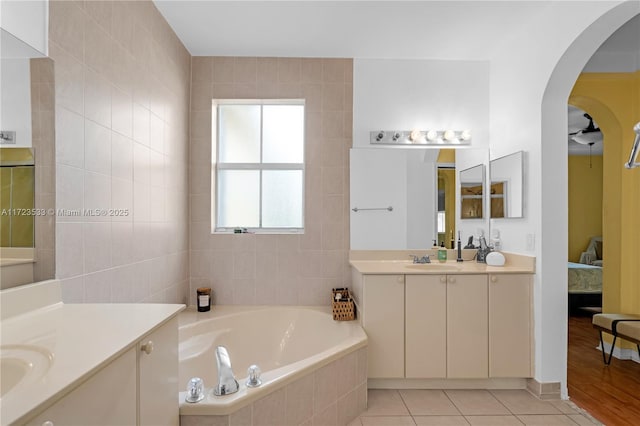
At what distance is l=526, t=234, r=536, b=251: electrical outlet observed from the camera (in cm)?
253

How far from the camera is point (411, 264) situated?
302 centimetres

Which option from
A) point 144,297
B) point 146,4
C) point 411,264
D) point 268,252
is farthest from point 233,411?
point 146,4

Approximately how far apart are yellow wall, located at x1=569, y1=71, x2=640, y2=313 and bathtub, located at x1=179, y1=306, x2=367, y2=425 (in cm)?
246

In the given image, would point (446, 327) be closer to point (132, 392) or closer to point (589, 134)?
point (132, 392)

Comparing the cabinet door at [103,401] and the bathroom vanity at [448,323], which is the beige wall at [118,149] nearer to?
the cabinet door at [103,401]

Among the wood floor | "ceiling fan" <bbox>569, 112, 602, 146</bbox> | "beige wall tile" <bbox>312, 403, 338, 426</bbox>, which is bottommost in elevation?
the wood floor

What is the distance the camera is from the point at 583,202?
6.90 metres

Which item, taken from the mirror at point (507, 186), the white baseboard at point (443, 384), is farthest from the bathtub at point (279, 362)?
the mirror at point (507, 186)

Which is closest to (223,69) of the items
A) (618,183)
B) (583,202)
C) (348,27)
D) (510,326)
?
(348,27)

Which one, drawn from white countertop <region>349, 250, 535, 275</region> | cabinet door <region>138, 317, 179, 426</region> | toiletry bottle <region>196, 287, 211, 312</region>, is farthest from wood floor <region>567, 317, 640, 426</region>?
toiletry bottle <region>196, 287, 211, 312</region>

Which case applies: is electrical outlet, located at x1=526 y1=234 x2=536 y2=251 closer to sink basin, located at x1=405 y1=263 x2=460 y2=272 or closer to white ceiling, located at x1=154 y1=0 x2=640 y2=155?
sink basin, located at x1=405 y1=263 x2=460 y2=272

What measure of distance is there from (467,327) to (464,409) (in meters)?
0.51

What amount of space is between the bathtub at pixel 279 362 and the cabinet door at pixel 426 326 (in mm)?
380

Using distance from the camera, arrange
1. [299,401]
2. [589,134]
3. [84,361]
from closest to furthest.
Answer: [84,361] < [299,401] < [589,134]
